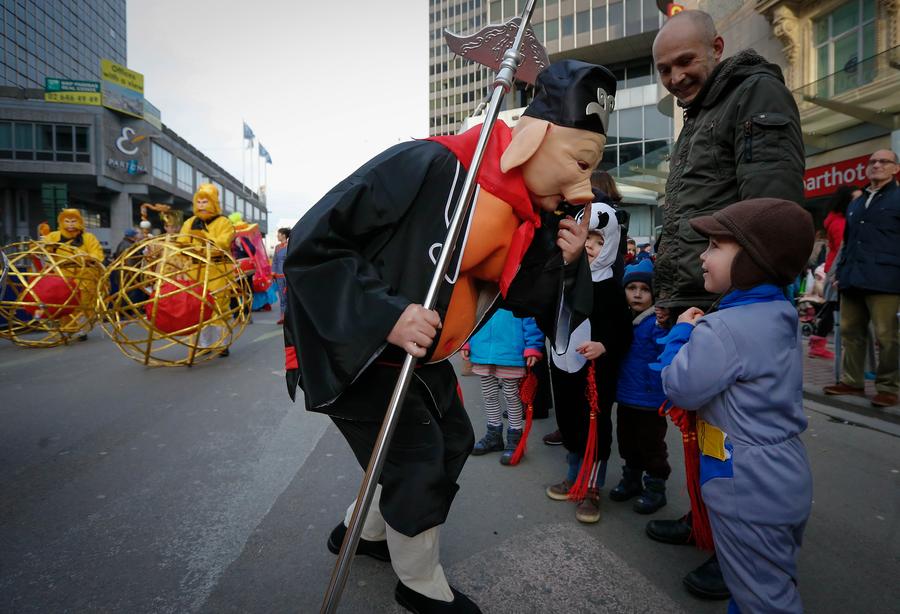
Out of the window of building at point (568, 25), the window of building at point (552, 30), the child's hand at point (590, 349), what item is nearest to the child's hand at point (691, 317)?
the child's hand at point (590, 349)

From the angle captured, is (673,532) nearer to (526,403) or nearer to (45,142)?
(526,403)

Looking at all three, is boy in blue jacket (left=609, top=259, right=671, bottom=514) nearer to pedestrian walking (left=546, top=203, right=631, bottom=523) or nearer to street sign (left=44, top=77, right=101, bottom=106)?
pedestrian walking (left=546, top=203, right=631, bottom=523)

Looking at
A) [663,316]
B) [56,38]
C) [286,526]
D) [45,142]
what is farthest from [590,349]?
[56,38]

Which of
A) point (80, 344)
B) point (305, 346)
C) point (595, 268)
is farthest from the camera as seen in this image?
point (80, 344)

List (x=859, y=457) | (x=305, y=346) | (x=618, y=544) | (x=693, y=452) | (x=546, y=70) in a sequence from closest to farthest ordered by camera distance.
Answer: (x=305, y=346), (x=546, y=70), (x=693, y=452), (x=618, y=544), (x=859, y=457)

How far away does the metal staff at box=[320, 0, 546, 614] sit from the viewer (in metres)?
1.33

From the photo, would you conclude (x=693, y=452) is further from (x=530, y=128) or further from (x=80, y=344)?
(x=80, y=344)

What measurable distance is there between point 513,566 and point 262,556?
40.3 inches

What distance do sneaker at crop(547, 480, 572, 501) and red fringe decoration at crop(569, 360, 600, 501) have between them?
0.10 metres

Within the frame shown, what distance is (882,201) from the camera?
4.28 m

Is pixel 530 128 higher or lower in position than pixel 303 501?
higher

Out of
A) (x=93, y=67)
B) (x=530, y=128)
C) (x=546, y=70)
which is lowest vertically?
(x=530, y=128)

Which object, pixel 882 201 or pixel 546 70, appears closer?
pixel 546 70

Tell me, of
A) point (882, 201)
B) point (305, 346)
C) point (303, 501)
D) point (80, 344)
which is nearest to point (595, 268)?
point (305, 346)
